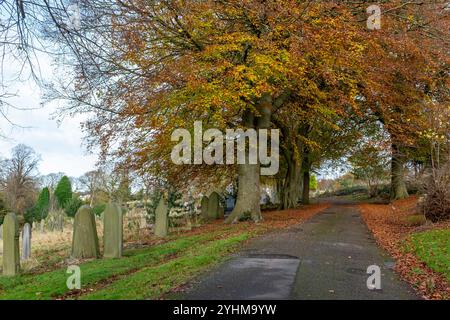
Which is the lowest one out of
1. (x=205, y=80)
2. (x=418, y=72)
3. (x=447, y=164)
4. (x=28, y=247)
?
(x=28, y=247)

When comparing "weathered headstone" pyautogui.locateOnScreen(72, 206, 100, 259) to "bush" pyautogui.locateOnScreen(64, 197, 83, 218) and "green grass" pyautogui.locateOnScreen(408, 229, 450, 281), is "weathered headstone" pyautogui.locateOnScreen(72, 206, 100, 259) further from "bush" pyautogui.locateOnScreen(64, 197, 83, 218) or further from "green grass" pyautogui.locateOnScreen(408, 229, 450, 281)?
"bush" pyautogui.locateOnScreen(64, 197, 83, 218)

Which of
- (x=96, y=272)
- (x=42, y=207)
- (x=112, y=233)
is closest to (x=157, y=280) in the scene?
(x=96, y=272)

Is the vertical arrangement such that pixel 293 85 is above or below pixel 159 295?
above

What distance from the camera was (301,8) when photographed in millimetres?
14953

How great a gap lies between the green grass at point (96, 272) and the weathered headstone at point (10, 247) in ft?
1.06

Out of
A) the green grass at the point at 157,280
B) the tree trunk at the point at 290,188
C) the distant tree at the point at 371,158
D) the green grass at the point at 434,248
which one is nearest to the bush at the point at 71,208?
the tree trunk at the point at 290,188

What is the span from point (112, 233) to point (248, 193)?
25.9 feet

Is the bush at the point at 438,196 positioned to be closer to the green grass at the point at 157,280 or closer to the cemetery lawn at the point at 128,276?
the cemetery lawn at the point at 128,276

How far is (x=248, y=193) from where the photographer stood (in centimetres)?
1764

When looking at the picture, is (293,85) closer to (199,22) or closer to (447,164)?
(199,22)

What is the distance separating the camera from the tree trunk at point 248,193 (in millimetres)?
17438

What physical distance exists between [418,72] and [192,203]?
42.4ft

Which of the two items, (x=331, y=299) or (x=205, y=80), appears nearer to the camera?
(x=331, y=299)
